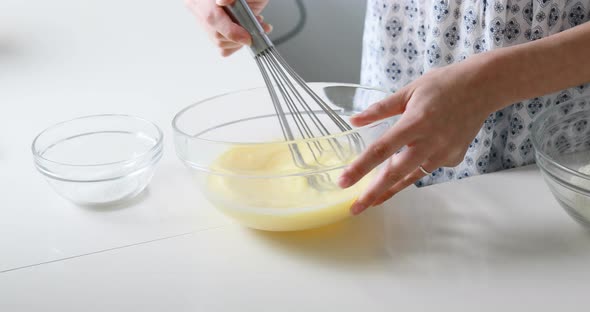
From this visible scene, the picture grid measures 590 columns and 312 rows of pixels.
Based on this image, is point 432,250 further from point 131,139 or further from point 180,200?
point 131,139

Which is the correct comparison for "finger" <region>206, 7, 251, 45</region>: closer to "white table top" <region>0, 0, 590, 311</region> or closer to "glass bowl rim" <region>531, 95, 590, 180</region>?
"white table top" <region>0, 0, 590, 311</region>

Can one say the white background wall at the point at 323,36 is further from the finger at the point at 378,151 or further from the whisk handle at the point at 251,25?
the finger at the point at 378,151

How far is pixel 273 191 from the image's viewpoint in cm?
69

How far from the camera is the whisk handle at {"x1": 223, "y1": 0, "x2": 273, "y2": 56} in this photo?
2.33 feet

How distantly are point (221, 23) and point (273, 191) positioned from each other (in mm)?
235

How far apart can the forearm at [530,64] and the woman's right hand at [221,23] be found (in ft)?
0.92

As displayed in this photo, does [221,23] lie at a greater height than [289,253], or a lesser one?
greater

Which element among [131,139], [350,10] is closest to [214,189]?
[131,139]

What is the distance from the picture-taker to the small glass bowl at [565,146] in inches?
25.5

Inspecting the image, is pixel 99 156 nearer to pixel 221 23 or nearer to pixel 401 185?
pixel 221 23

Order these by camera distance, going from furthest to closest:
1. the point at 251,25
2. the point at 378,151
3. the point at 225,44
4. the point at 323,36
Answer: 1. the point at 323,36
2. the point at 225,44
3. the point at 251,25
4. the point at 378,151

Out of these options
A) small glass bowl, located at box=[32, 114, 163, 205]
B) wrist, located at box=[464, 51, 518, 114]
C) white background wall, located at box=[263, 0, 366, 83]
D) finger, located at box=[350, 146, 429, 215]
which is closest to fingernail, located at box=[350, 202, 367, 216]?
finger, located at box=[350, 146, 429, 215]

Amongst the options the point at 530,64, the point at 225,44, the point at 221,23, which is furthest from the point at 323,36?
the point at 530,64

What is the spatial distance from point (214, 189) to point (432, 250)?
0.86 feet
